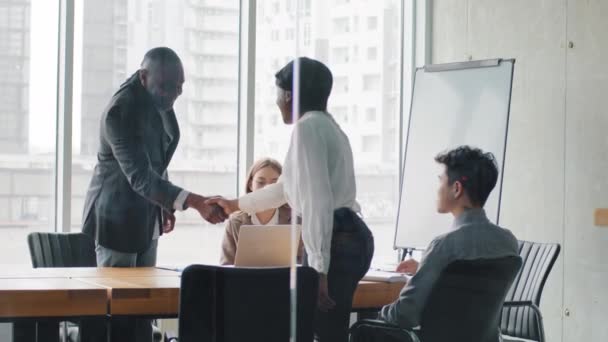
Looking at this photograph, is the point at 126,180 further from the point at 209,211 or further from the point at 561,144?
the point at 561,144

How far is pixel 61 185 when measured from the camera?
494 cm

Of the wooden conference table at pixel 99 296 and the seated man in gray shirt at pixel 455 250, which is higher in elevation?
the seated man in gray shirt at pixel 455 250

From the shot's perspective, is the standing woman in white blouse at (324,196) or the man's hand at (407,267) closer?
the standing woman in white blouse at (324,196)

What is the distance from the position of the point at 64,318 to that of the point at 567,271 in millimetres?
3113

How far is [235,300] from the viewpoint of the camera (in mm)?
2420

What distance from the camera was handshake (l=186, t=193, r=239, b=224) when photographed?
13.0 ft

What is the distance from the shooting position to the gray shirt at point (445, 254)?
2.63 m

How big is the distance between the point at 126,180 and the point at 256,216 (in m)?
0.78

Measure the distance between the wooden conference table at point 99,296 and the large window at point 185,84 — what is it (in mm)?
2054

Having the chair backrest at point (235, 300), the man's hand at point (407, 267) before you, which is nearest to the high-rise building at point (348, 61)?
the man's hand at point (407, 267)

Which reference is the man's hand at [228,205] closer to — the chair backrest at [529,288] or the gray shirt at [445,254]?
the chair backrest at [529,288]

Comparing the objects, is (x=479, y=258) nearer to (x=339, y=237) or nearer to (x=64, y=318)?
(x=339, y=237)

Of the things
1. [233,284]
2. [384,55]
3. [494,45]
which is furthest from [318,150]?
[384,55]

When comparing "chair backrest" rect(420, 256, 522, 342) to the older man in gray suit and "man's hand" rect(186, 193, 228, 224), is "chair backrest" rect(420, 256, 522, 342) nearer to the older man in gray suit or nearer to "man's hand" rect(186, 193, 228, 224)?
the older man in gray suit
